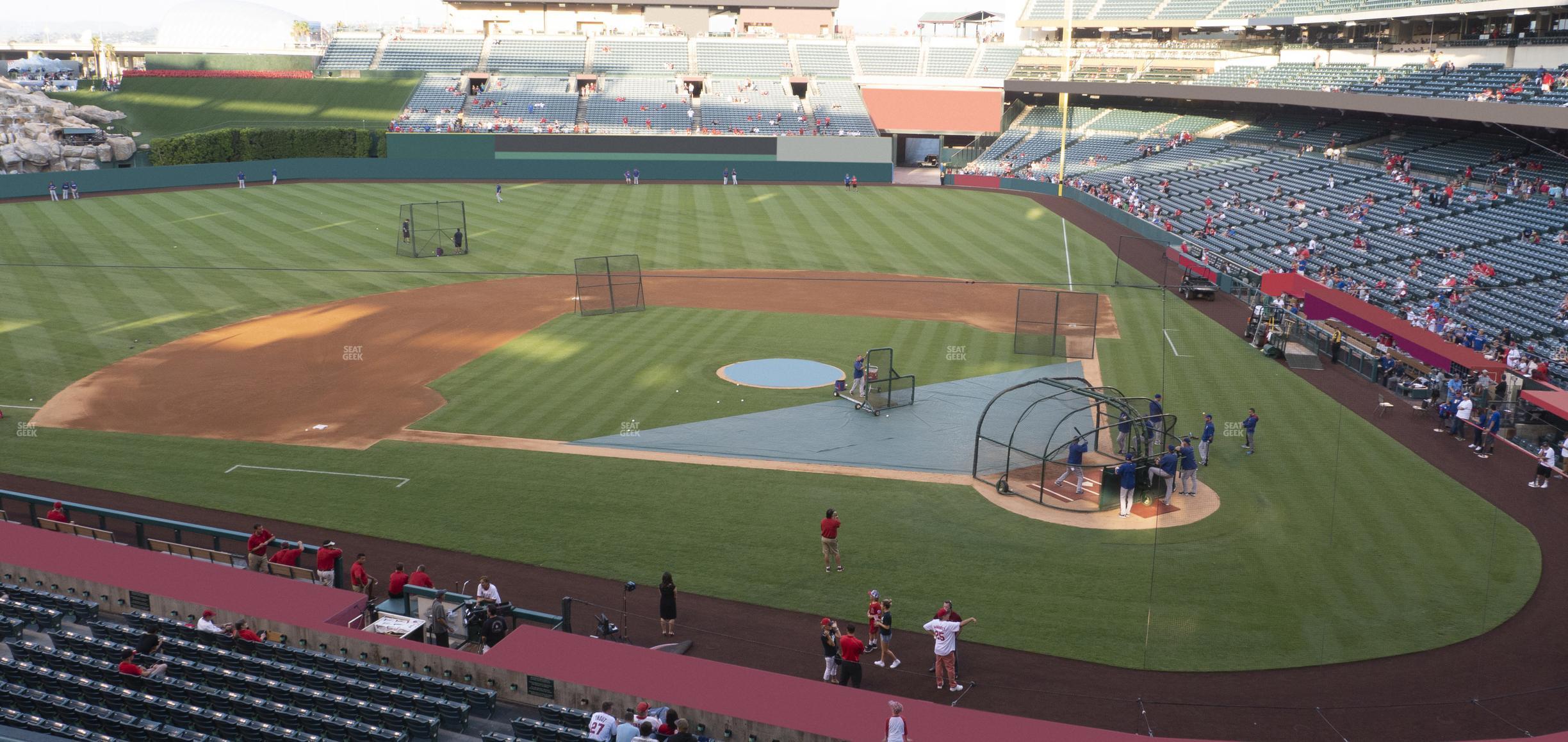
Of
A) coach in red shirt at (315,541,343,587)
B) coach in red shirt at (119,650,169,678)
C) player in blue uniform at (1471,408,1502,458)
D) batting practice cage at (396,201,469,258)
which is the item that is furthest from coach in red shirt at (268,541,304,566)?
batting practice cage at (396,201,469,258)

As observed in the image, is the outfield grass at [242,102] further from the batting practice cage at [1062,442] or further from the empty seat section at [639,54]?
the batting practice cage at [1062,442]

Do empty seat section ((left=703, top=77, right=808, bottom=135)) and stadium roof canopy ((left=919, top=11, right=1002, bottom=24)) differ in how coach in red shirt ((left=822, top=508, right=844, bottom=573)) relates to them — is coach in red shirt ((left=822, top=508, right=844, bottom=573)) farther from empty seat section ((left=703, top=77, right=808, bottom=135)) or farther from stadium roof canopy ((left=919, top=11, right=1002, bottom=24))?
stadium roof canopy ((left=919, top=11, right=1002, bottom=24))

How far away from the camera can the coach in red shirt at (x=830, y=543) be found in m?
18.0

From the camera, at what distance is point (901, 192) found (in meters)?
70.0

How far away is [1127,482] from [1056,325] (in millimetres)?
12473

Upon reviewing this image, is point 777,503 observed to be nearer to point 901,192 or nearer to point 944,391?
point 944,391

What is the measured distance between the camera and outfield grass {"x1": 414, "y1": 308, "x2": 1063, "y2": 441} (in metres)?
26.2

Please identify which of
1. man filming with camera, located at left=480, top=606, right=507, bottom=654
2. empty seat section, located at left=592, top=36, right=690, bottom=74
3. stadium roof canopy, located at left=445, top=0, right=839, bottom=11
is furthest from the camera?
stadium roof canopy, located at left=445, top=0, right=839, bottom=11

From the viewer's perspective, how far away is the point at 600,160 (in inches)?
2928

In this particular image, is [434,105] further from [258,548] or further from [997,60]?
[258,548]

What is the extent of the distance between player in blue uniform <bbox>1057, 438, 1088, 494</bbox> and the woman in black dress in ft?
30.1

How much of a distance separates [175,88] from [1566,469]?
8623 cm

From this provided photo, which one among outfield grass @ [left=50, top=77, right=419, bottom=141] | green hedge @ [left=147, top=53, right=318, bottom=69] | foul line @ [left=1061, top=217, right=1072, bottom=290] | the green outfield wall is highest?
green hedge @ [left=147, top=53, right=318, bottom=69]

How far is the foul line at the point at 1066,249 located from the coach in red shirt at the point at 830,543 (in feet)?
85.4
